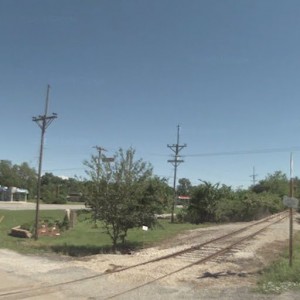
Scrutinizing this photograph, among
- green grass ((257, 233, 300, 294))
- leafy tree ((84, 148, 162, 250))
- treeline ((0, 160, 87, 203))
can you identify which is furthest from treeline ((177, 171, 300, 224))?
treeline ((0, 160, 87, 203))

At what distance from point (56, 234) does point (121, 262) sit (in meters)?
14.3

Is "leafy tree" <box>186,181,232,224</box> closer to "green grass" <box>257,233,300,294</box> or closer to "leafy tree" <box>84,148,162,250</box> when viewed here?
"leafy tree" <box>84,148,162,250</box>

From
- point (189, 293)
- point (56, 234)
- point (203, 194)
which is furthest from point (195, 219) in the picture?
point (189, 293)

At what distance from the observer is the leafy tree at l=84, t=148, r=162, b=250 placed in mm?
21844

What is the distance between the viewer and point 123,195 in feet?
71.4

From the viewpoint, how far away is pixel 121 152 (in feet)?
73.5

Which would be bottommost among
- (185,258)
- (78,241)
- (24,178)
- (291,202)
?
(78,241)

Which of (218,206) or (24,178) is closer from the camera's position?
(218,206)

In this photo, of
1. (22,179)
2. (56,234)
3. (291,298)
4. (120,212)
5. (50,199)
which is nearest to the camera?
(291,298)

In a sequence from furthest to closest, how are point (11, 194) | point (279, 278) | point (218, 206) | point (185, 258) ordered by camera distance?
point (11, 194) → point (218, 206) → point (185, 258) → point (279, 278)

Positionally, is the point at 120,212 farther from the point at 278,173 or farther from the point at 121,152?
the point at 278,173

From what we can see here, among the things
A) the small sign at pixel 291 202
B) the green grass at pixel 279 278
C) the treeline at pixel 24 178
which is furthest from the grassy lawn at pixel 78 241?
the treeline at pixel 24 178

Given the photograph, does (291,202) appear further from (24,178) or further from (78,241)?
(24,178)

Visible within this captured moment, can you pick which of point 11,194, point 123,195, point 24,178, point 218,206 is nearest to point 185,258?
point 123,195
